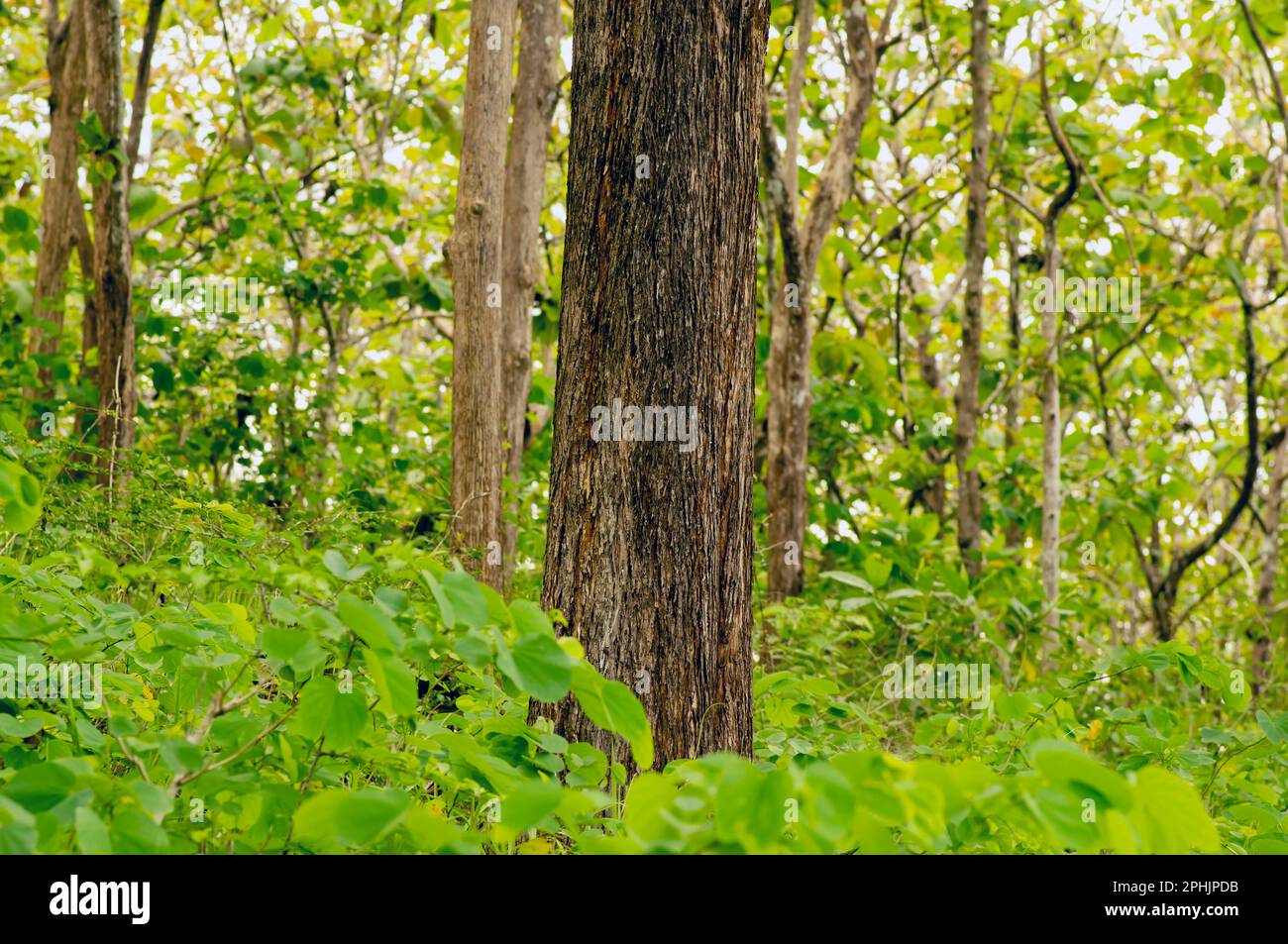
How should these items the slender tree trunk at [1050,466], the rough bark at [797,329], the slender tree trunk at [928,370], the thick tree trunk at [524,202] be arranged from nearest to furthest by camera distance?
1. the thick tree trunk at [524,202]
2. the rough bark at [797,329]
3. the slender tree trunk at [1050,466]
4. the slender tree trunk at [928,370]

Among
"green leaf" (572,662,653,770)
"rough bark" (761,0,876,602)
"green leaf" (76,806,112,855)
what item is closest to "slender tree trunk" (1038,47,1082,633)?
"rough bark" (761,0,876,602)

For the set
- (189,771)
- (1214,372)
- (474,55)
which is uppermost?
(474,55)

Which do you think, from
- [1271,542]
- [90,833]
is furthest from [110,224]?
[1271,542]

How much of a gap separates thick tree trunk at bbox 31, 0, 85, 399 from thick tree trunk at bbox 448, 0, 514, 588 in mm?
2800

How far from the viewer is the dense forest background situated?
179 cm

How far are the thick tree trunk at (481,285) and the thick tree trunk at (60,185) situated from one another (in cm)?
280

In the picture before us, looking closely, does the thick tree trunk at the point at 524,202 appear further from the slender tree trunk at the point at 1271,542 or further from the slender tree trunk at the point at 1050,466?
the slender tree trunk at the point at 1271,542

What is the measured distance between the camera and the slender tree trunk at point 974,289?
23.5 feet

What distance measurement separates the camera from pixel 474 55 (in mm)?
5469

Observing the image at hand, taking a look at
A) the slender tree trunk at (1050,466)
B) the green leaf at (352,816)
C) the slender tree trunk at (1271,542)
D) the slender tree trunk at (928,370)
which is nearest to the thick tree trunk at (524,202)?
the slender tree trunk at (1050,466)
